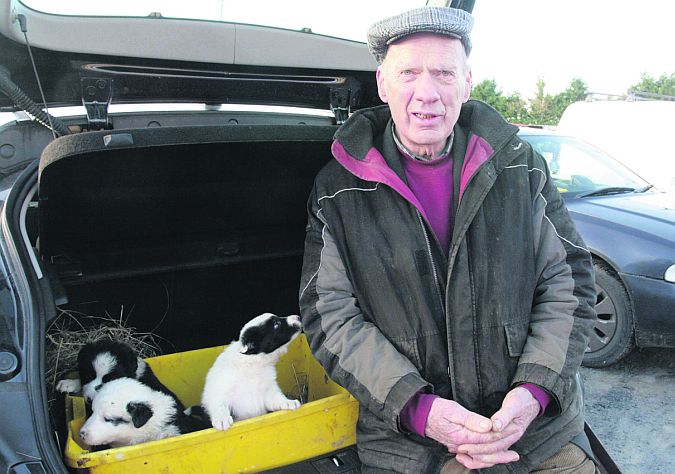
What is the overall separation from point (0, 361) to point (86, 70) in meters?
1.35

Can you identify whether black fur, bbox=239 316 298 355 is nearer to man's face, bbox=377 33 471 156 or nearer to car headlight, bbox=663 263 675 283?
man's face, bbox=377 33 471 156

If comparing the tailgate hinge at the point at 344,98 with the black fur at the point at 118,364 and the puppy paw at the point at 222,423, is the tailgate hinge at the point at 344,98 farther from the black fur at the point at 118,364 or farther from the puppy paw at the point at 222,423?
the puppy paw at the point at 222,423

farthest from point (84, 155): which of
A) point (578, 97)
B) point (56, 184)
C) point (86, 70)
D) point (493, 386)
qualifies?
point (578, 97)

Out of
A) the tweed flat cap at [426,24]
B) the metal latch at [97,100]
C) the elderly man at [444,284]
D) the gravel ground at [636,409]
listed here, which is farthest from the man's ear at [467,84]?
the gravel ground at [636,409]

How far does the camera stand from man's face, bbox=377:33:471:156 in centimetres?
203

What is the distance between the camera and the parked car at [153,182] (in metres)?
1.83

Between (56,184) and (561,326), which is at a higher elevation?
(56,184)

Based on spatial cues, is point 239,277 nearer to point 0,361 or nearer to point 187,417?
point 187,417

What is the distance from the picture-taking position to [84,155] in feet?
6.11

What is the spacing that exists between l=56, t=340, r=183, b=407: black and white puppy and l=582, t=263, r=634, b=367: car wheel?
306 centimetres

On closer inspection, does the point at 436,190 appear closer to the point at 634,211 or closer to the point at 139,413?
the point at 139,413

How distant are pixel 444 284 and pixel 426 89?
65 centimetres

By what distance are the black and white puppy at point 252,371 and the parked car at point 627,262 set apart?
2686mm

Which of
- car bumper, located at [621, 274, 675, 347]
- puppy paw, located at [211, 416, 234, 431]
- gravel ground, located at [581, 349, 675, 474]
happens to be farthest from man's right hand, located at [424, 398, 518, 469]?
car bumper, located at [621, 274, 675, 347]
